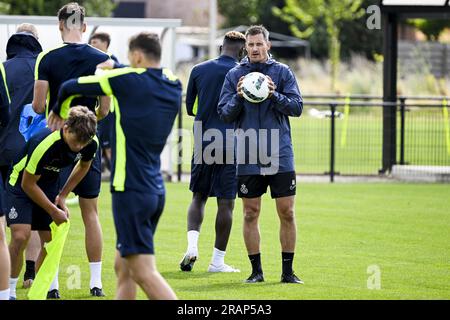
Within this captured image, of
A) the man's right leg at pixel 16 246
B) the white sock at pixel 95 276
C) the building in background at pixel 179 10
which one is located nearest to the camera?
the man's right leg at pixel 16 246

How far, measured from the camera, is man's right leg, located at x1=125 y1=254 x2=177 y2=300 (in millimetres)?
6840

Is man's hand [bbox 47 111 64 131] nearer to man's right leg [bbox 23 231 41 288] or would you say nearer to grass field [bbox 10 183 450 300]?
grass field [bbox 10 183 450 300]

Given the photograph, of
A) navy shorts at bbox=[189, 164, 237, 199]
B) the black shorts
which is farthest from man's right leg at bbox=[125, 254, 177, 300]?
navy shorts at bbox=[189, 164, 237, 199]

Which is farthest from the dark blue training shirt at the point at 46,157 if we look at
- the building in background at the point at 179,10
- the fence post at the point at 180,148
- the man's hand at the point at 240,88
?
the building in background at the point at 179,10

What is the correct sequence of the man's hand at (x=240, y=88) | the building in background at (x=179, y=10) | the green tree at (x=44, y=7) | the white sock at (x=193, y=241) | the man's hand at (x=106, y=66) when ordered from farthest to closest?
the building in background at (x=179, y=10)
the green tree at (x=44, y=7)
the white sock at (x=193, y=241)
the man's hand at (x=240, y=88)
the man's hand at (x=106, y=66)

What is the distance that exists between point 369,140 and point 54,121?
49.1 feet

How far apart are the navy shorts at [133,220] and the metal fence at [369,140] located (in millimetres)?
11888

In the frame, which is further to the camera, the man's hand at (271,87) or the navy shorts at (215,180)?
the navy shorts at (215,180)

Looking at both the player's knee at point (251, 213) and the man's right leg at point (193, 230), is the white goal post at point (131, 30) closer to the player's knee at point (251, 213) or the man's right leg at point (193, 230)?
the man's right leg at point (193, 230)

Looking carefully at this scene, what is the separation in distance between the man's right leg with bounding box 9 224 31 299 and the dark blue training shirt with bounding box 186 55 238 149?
259 cm

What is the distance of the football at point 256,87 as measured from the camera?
30.6 feet

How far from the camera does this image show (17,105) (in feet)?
31.2
